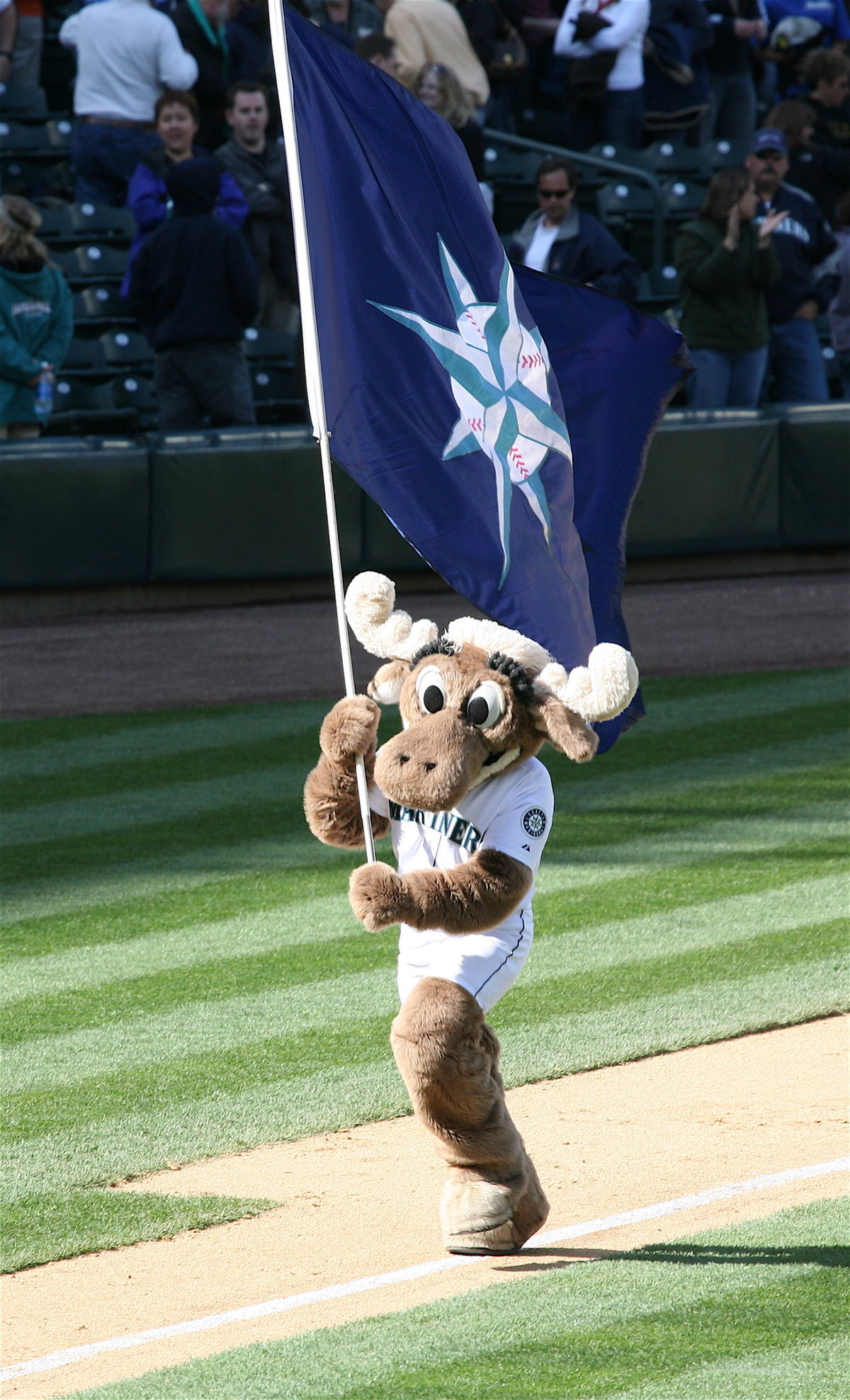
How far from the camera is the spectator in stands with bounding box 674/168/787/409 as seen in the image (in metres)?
14.8

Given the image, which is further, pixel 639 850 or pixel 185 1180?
pixel 639 850

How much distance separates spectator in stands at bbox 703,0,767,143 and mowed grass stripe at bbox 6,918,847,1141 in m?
13.5

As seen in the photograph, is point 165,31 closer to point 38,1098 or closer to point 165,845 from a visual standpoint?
point 165,845

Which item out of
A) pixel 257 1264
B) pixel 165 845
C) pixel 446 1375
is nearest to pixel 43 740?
pixel 165 845

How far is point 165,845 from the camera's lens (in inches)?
342

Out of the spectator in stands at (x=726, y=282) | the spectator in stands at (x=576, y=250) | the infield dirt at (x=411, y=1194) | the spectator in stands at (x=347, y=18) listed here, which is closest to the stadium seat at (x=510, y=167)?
the spectator in stands at (x=347, y=18)

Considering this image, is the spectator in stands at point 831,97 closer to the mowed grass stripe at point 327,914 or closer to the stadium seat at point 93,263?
the stadium seat at point 93,263

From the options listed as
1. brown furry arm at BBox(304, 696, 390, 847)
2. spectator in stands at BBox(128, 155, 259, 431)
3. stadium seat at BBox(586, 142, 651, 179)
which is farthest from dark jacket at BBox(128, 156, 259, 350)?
brown furry arm at BBox(304, 696, 390, 847)

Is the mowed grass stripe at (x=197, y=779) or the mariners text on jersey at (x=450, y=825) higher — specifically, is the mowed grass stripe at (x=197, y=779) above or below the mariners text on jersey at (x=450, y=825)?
below

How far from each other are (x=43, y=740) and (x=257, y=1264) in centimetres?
666

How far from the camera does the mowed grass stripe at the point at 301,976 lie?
20.9 ft

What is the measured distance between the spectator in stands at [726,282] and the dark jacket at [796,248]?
37 centimetres

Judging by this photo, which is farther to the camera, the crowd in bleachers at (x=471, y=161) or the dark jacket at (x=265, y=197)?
the dark jacket at (x=265, y=197)

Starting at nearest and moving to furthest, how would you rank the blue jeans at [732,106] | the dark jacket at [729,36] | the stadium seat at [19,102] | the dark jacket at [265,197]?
1. the dark jacket at [265,197]
2. the stadium seat at [19,102]
3. the dark jacket at [729,36]
4. the blue jeans at [732,106]
